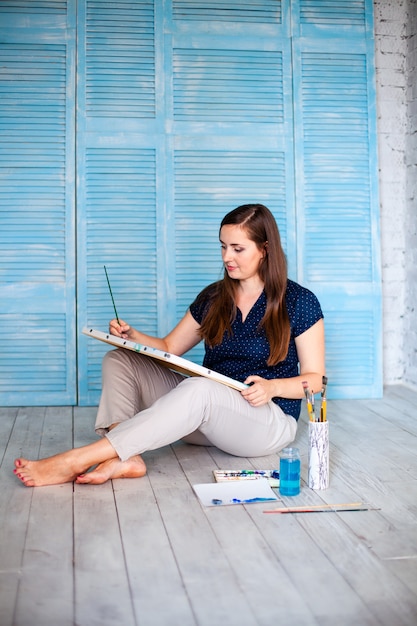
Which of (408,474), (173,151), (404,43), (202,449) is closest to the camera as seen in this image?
(408,474)

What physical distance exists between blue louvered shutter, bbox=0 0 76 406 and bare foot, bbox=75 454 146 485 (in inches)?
54.7

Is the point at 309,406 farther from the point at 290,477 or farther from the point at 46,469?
the point at 46,469

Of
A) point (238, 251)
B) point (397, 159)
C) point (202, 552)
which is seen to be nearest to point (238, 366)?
point (238, 251)

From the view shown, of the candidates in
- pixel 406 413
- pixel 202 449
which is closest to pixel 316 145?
pixel 406 413

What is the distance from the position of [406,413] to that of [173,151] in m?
1.73

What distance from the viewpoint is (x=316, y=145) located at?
382 cm

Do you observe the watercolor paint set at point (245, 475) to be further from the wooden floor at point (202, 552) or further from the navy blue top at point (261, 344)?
the navy blue top at point (261, 344)

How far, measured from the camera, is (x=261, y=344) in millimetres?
2570

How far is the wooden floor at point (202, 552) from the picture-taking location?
4.81 ft

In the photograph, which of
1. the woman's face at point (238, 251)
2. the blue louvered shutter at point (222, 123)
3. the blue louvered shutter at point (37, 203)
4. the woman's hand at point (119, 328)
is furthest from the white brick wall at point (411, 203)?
the woman's hand at point (119, 328)

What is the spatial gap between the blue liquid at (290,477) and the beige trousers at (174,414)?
0.26 m

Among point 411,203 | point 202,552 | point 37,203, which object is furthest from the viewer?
point 411,203

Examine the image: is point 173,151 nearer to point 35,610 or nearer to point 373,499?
point 373,499

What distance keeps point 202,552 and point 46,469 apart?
0.70 metres
